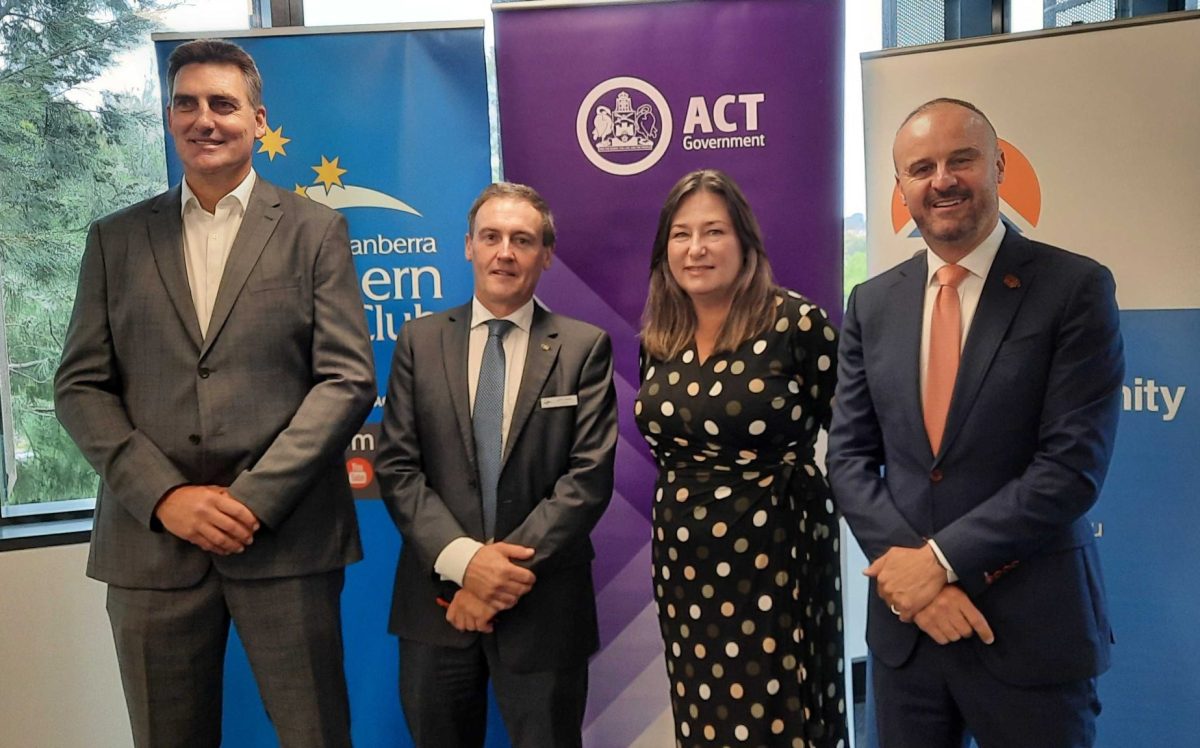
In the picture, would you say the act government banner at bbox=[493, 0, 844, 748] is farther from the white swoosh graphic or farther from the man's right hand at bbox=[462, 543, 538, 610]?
the man's right hand at bbox=[462, 543, 538, 610]

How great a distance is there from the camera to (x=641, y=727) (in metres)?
3.06

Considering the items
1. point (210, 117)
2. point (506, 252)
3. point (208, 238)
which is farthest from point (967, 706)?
point (210, 117)

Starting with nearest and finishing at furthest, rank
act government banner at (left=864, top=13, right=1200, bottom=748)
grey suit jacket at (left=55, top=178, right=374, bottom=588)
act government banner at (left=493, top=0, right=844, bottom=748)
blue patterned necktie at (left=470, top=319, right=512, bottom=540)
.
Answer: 1. grey suit jacket at (left=55, top=178, right=374, bottom=588)
2. blue patterned necktie at (left=470, top=319, right=512, bottom=540)
3. act government banner at (left=864, top=13, right=1200, bottom=748)
4. act government banner at (left=493, top=0, right=844, bottom=748)

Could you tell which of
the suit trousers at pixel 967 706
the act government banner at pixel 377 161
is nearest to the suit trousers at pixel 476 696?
the suit trousers at pixel 967 706

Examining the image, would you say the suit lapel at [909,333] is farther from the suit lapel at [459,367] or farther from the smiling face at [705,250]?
the suit lapel at [459,367]

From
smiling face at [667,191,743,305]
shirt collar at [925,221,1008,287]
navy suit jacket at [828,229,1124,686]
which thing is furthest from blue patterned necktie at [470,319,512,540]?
shirt collar at [925,221,1008,287]

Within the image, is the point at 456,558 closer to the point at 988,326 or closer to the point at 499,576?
the point at 499,576

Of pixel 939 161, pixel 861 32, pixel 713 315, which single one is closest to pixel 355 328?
pixel 713 315

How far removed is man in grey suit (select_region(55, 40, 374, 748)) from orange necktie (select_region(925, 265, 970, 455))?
1255 millimetres

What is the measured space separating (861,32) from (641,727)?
2834mm

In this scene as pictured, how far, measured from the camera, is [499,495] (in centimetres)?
219

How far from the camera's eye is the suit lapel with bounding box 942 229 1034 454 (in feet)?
5.88

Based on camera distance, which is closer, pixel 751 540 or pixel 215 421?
pixel 215 421

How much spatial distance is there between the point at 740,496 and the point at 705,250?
59 centimetres
